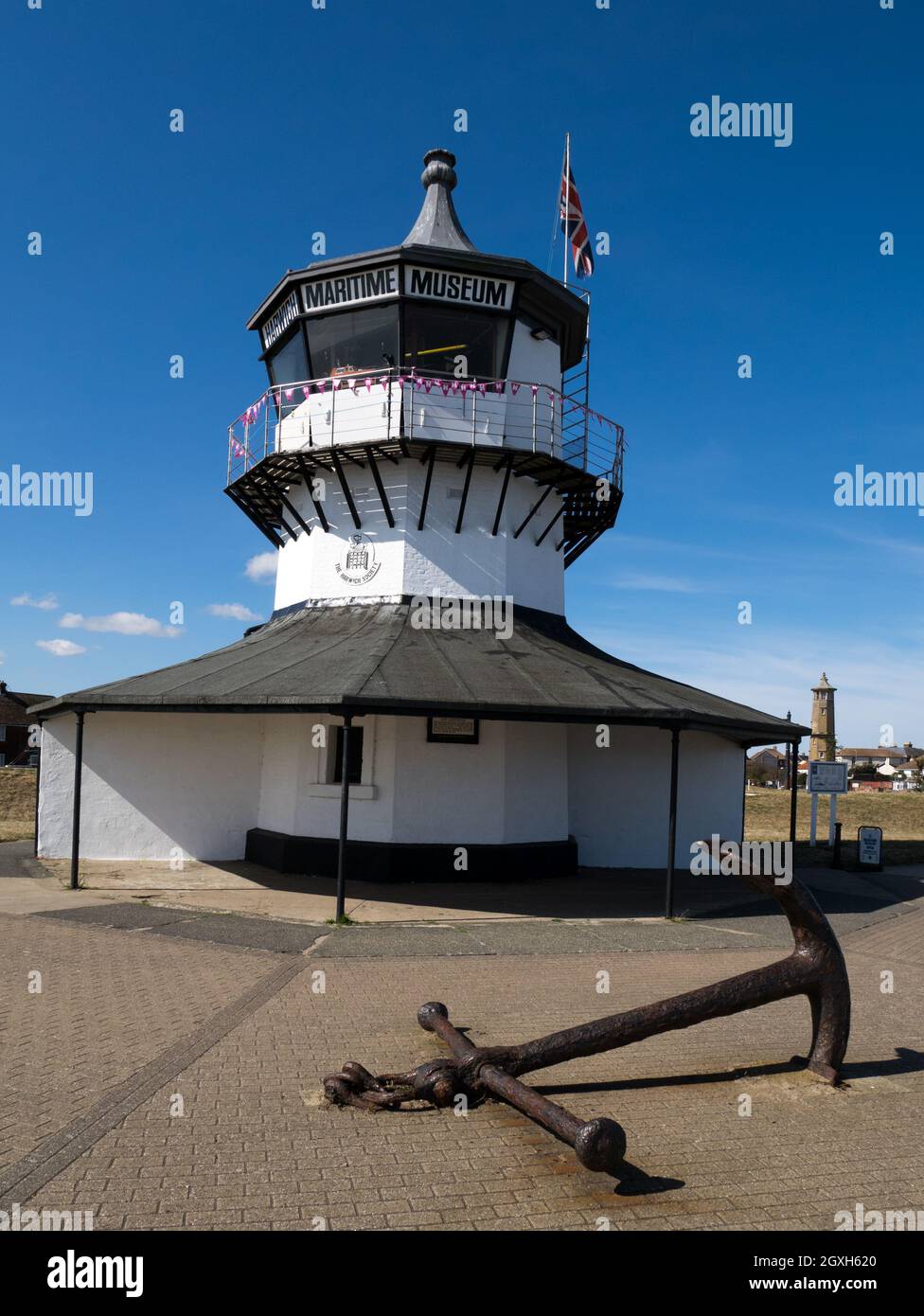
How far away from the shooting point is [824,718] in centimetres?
5319

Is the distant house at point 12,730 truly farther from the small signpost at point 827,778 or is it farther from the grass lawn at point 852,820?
the small signpost at point 827,778

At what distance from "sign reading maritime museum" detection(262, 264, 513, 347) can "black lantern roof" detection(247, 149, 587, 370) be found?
2 cm

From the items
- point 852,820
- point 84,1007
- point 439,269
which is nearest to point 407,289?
point 439,269

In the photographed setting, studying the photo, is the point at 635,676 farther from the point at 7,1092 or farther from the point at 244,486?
the point at 7,1092

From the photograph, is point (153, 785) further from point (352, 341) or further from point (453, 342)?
point (453, 342)

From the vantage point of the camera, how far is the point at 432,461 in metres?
15.3

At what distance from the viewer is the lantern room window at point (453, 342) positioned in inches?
614

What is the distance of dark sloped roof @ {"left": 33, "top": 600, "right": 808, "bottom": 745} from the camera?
11297mm

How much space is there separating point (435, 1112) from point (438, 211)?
17.2m

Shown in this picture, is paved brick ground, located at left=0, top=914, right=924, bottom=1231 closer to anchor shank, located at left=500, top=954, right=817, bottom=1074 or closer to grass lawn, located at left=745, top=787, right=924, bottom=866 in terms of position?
anchor shank, located at left=500, top=954, right=817, bottom=1074

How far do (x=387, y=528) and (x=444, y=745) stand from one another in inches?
159

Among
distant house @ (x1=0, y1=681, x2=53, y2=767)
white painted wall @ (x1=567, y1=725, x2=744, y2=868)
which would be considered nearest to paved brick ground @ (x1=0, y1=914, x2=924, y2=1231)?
white painted wall @ (x1=567, y1=725, x2=744, y2=868)

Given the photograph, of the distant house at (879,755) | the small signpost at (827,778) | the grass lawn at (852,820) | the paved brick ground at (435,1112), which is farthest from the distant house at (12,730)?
the distant house at (879,755)

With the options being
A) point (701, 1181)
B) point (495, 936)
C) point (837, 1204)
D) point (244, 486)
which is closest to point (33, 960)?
point (495, 936)
